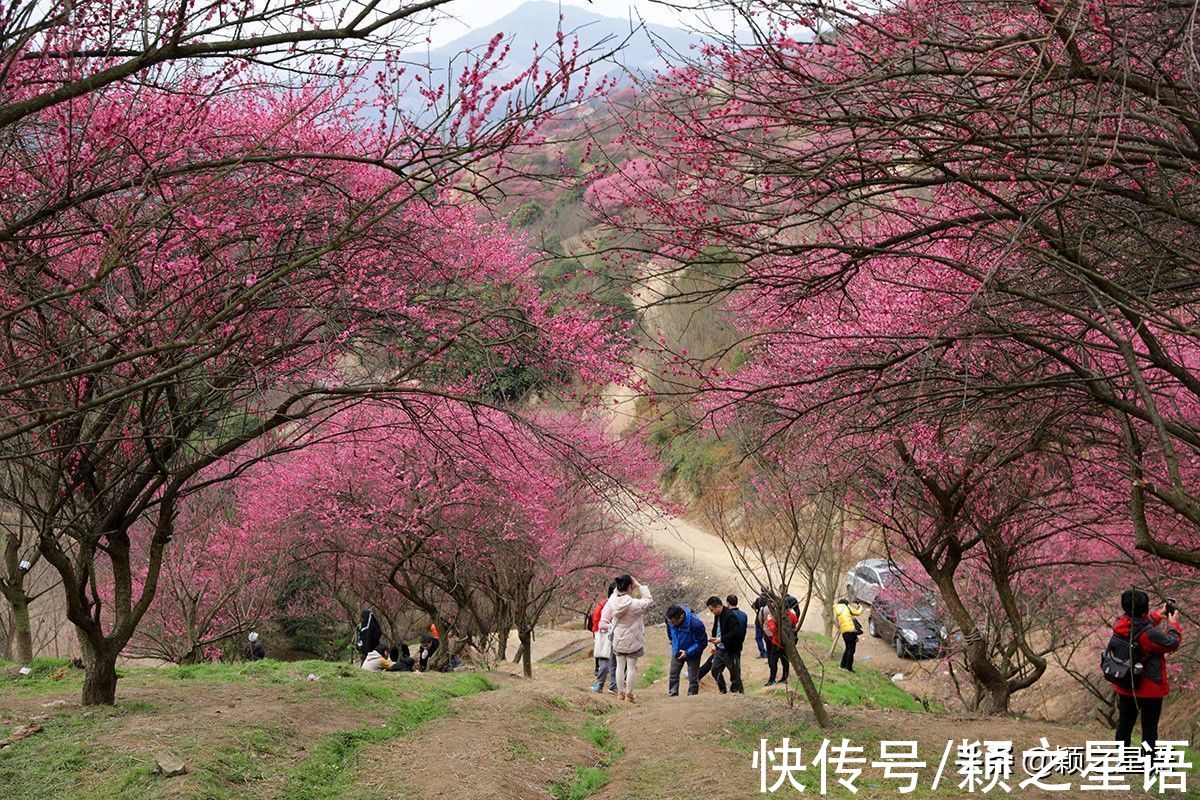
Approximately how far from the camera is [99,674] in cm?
893

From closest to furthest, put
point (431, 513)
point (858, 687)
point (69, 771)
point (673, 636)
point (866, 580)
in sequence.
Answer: point (69, 771) → point (673, 636) → point (431, 513) → point (858, 687) → point (866, 580)

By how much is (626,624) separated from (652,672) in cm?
796

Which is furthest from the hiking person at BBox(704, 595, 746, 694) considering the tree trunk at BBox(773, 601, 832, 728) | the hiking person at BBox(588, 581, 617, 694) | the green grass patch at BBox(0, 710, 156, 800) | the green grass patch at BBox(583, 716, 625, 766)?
the green grass patch at BBox(0, 710, 156, 800)

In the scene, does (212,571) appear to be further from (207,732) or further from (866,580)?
(866,580)

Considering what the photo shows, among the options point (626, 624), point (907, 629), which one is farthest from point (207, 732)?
point (907, 629)

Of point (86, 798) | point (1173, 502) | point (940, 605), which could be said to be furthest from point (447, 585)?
point (1173, 502)

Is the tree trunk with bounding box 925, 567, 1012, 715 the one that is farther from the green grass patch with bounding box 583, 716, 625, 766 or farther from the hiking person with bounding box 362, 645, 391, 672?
the hiking person with bounding box 362, 645, 391, 672

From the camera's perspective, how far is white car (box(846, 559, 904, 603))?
82.6ft

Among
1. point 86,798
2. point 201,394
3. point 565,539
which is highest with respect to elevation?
point 201,394

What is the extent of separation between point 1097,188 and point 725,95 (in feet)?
6.79

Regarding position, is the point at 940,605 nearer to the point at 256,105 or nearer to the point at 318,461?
the point at 318,461

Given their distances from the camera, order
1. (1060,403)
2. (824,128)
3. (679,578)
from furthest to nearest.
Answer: (679,578)
(1060,403)
(824,128)

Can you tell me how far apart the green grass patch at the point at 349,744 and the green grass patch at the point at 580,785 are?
1.50 metres

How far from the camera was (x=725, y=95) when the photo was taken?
6.16 m
